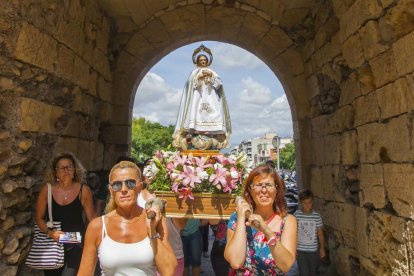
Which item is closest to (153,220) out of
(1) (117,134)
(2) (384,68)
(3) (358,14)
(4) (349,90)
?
(2) (384,68)

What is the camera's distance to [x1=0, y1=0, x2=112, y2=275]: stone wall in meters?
3.32

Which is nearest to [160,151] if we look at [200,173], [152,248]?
[200,173]

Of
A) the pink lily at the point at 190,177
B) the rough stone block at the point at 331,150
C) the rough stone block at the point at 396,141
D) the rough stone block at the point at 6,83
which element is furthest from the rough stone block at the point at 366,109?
the rough stone block at the point at 6,83

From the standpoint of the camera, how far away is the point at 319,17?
5.75 metres

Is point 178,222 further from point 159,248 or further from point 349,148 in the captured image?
point 349,148

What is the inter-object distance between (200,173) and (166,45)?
4391 mm

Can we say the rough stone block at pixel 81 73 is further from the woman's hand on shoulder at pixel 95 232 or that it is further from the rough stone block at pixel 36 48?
the woman's hand on shoulder at pixel 95 232

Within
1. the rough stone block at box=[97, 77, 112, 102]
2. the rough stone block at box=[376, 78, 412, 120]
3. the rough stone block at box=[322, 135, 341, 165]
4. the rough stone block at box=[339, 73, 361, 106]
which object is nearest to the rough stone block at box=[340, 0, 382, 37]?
the rough stone block at box=[339, 73, 361, 106]

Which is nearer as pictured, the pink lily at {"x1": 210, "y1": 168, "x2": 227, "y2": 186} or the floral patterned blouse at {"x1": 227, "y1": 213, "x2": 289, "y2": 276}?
the floral patterned blouse at {"x1": 227, "y1": 213, "x2": 289, "y2": 276}

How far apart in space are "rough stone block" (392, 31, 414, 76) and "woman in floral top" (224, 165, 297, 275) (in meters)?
1.67

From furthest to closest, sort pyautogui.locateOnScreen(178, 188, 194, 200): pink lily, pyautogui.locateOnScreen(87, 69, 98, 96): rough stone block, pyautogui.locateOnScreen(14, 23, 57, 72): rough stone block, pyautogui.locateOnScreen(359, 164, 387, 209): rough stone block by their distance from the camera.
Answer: pyautogui.locateOnScreen(87, 69, 98, 96): rough stone block, pyautogui.locateOnScreen(359, 164, 387, 209): rough stone block, pyautogui.locateOnScreen(14, 23, 57, 72): rough stone block, pyautogui.locateOnScreen(178, 188, 194, 200): pink lily

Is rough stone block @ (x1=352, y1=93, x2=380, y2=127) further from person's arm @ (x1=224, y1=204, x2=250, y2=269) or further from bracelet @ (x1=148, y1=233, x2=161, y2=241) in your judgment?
bracelet @ (x1=148, y1=233, x2=161, y2=241)

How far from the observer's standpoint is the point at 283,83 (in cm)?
689

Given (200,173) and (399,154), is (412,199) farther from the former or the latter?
(200,173)
